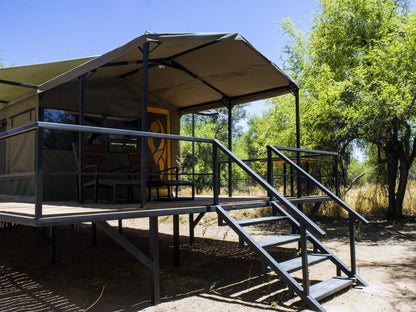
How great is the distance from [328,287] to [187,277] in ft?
6.49

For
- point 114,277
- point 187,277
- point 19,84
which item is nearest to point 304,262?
point 187,277

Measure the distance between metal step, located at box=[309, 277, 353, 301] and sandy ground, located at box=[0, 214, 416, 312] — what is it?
0.10 m

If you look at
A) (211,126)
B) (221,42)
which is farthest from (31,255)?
(211,126)

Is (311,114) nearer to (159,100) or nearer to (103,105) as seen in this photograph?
(159,100)

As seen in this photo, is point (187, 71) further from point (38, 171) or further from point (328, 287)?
point (328, 287)

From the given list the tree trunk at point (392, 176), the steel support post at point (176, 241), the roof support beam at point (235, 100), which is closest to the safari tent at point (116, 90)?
the roof support beam at point (235, 100)

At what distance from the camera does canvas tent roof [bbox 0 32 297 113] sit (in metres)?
4.86

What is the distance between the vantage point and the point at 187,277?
536 centimetres

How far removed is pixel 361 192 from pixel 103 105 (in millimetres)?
7634

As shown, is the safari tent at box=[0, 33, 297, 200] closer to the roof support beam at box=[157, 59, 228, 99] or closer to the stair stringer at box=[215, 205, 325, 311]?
the roof support beam at box=[157, 59, 228, 99]

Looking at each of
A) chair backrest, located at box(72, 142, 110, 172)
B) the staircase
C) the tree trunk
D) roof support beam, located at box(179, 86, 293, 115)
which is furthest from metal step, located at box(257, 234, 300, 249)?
the tree trunk

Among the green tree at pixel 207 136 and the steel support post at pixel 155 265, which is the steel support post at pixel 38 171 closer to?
the steel support post at pixel 155 265

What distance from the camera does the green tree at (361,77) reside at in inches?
349

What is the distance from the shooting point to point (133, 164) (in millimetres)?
6113
